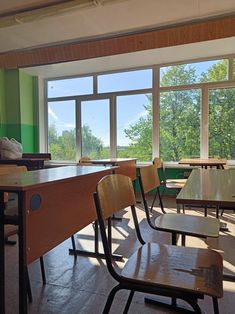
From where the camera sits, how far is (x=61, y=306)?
1.64m

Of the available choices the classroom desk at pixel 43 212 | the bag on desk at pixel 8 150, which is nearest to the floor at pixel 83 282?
the classroom desk at pixel 43 212

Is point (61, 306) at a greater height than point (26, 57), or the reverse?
point (26, 57)

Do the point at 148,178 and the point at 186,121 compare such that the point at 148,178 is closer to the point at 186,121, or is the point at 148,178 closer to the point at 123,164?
the point at 123,164

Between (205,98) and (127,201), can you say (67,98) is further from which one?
(127,201)

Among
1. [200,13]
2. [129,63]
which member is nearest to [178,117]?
[129,63]

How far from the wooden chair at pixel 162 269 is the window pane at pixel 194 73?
14.8 ft

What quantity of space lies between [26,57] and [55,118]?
6.37ft

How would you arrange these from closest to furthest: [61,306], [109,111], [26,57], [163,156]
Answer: [61,306]
[26,57]
[163,156]
[109,111]

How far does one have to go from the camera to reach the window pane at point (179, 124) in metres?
5.30

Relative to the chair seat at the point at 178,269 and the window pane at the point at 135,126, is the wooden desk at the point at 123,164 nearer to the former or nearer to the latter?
the window pane at the point at 135,126

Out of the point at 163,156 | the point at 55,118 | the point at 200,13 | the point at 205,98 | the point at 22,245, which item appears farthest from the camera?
the point at 55,118

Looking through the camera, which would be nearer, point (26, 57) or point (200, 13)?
point (200, 13)

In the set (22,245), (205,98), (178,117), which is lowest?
(22,245)

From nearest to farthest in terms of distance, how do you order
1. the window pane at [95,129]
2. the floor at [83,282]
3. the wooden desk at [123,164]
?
the floor at [83,282] → the wooden desk at [123,164] → the window pane at [95,129]
